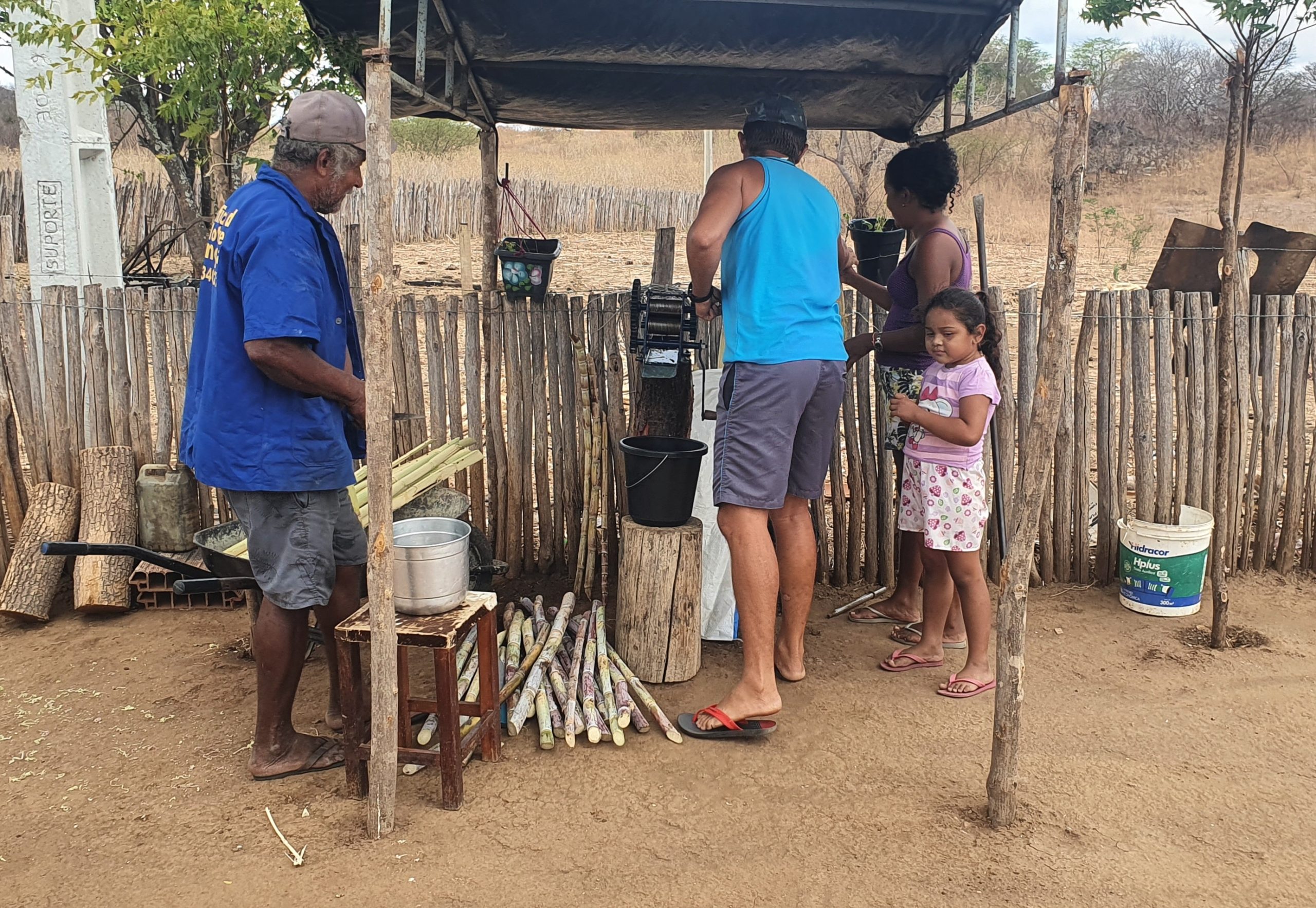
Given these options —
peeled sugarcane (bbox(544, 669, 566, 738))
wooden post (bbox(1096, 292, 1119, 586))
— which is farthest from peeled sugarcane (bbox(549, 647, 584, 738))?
wooden post (bbox(1096, 292, 1119, 586))

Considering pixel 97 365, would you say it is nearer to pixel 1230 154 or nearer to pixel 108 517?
pixel 108 517

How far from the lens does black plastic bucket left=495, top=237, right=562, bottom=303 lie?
230 inches

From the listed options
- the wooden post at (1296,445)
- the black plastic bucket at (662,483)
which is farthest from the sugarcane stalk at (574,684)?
the wooden post at (1296,445)

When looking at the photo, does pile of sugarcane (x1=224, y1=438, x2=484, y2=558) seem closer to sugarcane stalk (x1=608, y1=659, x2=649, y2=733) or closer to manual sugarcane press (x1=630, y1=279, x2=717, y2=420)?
manual sugarcane press (x1=630, y1=279, x2=717, y2=420)

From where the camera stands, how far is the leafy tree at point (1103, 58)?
24986mm

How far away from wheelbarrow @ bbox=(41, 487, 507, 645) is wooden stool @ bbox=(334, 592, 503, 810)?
45 cm

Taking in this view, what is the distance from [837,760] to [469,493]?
2365 millimetres

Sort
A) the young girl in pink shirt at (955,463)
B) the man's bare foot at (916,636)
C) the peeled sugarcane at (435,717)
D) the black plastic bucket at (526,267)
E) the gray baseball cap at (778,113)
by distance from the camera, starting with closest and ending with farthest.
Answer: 1. the peeled sugarcane at (435,717)
2. the gray baseball cap at (778,113)
3. the young girl in pink shirt at (955,463)
4. the man's bare foot at (916,636)
5. the black plastic bucket at (526,267)

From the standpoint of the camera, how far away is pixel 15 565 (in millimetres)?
4508

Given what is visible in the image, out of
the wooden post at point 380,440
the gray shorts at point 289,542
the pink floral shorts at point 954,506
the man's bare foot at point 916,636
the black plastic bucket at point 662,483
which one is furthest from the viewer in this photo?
the man's bare foot at point 916,636

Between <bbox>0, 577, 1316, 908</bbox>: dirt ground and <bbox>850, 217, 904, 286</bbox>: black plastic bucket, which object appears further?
<bbox>850, 217, 904, 286</bbox>: black plastic bucket

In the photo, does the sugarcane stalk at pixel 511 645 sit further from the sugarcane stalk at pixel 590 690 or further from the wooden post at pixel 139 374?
the wooden post at pixel 139 374

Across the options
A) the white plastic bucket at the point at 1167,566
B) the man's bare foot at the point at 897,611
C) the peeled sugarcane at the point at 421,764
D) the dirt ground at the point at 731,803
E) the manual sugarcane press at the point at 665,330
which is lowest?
the dirt ground at the point at 731,803

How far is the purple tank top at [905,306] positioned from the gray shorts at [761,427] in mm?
695
